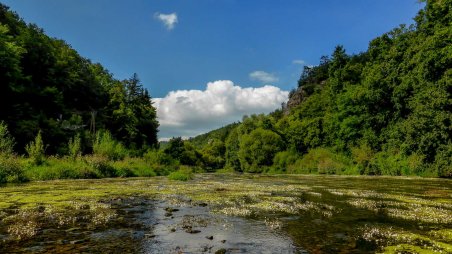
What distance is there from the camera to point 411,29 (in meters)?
72.6

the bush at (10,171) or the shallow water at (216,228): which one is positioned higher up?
the bush at (10,171)

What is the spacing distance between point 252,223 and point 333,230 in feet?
8.40

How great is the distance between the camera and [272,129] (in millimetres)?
128500

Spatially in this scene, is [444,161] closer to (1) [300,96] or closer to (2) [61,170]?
(2) [61,170]

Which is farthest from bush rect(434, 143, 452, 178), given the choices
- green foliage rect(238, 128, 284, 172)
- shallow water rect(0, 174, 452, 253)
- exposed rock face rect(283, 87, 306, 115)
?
exposed rock face rect(283, 87, 306, 115)

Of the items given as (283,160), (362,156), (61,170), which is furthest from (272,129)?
(61,170)

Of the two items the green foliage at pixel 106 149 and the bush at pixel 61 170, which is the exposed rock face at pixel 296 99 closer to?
the green foliage at pixel 106 149

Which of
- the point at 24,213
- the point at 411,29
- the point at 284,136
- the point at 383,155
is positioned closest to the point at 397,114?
the point at 383,155

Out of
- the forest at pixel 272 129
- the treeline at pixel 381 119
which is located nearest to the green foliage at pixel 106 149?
the forest at pixel 272 129

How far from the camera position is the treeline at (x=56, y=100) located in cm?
5547

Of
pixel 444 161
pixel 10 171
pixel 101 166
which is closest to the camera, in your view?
pixel 10 171

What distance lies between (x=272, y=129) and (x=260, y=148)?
41.4 feet

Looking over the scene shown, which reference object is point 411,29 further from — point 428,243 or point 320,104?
point 428,243

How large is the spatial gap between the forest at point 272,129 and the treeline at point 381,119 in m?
0.21
